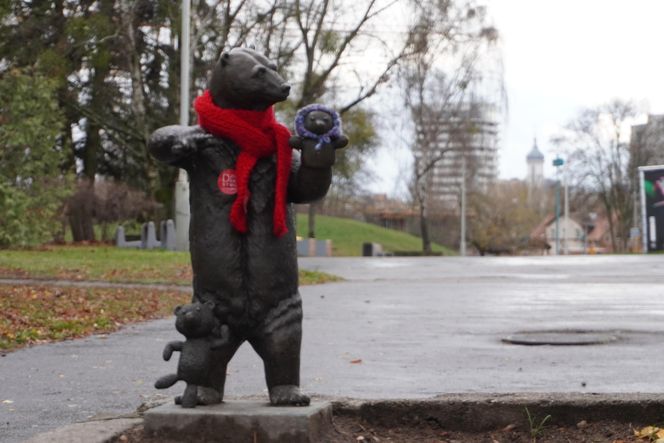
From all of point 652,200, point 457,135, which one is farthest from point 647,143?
point 457,135

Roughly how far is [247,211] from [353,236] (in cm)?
5266

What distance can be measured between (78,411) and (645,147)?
6476 cm

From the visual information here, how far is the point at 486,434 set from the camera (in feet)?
14.6

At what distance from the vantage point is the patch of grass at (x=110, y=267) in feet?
60.9

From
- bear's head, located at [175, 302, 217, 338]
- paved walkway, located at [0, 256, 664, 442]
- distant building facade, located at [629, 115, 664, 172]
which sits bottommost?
paved walkway, located at [0, 256, 664, 442]

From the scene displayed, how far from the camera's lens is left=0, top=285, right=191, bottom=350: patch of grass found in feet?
34.8

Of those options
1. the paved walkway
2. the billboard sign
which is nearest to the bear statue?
the paved walkway

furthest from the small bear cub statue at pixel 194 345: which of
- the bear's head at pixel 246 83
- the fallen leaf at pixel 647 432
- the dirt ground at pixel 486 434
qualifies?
the fallen leaf at pixel 647 432

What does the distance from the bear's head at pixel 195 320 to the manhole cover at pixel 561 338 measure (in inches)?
233

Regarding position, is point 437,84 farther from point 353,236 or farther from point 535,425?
point 535,425

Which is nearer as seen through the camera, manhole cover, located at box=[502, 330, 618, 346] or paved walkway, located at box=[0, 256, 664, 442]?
paved walkway, located at box=[0, 256, 664, 442]

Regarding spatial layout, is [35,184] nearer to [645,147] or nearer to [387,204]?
[645,147]

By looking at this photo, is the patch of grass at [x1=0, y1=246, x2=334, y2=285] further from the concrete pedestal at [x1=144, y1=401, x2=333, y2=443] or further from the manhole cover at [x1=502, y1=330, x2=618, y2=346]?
the concrete pedestal at [x1=144, y1=401, x2=333, y2=443]

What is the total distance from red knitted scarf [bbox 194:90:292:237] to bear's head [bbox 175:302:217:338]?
374mm
